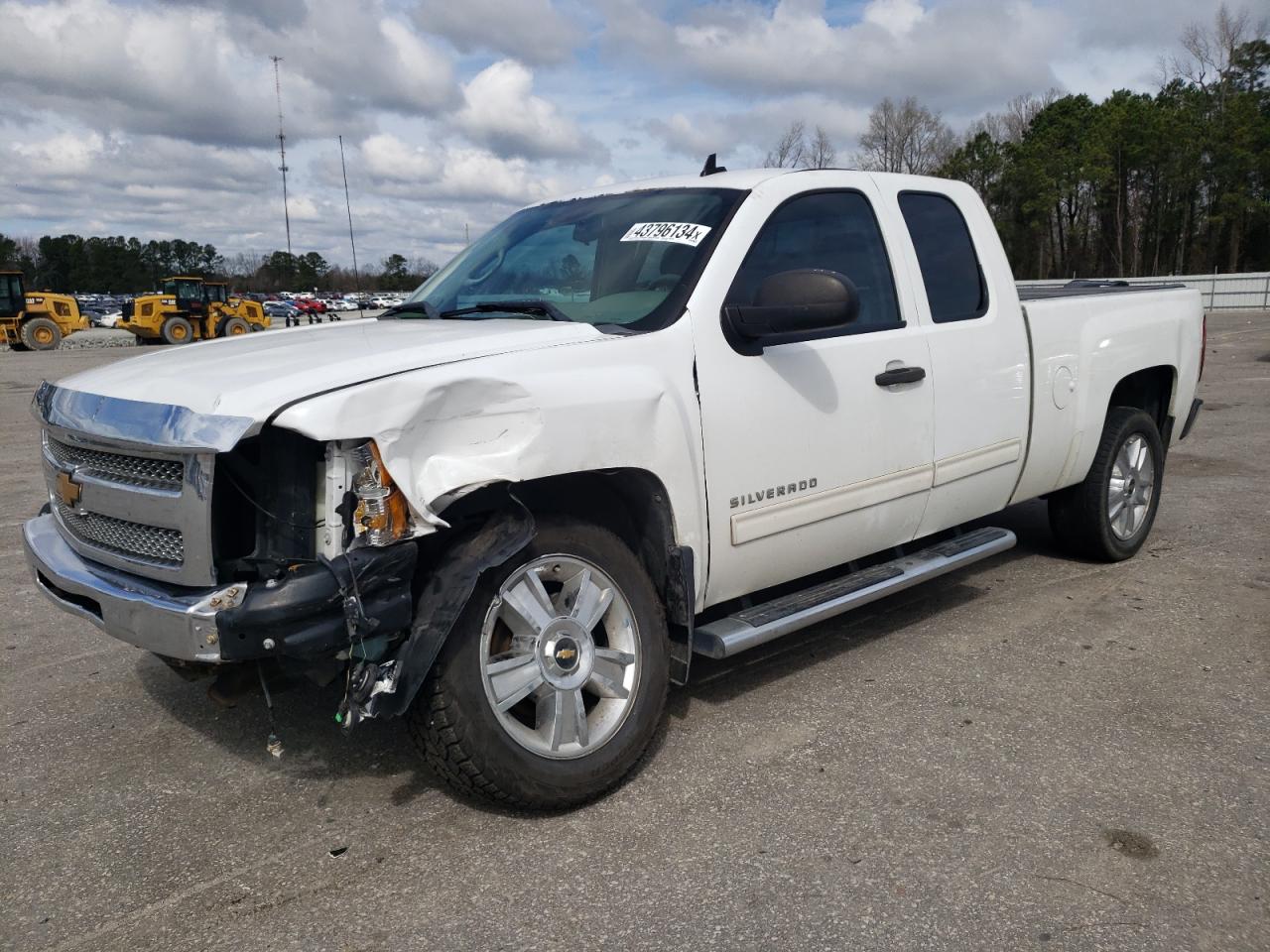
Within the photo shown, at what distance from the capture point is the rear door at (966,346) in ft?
14.0

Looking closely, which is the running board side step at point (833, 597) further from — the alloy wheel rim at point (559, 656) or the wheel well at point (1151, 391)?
the wheel well at point (1151, 391)

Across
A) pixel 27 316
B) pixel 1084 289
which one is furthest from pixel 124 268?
pixel 1084 289

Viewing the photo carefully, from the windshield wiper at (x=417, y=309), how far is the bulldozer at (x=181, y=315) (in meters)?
31.9

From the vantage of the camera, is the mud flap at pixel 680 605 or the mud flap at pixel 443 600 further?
the mud flap at pixel 680 605

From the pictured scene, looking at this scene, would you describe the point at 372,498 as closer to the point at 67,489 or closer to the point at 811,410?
the point at 67,489

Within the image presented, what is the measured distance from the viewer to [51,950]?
2520mm

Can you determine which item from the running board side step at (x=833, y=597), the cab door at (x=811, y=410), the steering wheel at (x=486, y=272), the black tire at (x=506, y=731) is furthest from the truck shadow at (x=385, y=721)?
the steering wheel at (x=486, y=272)

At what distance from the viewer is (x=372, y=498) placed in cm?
261

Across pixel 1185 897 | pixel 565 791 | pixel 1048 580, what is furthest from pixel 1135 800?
pixel 1048 580

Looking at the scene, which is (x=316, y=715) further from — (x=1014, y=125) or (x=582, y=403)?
(x=1014, y=125)

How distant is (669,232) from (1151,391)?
11.8 ft

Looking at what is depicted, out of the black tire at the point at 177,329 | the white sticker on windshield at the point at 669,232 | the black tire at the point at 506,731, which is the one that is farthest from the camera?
the black tire at the point at 177,329

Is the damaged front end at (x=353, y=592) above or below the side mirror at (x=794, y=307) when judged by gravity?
below

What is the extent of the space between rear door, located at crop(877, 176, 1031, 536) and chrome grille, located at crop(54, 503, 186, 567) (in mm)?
2871
